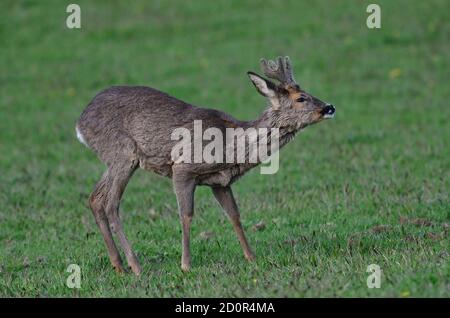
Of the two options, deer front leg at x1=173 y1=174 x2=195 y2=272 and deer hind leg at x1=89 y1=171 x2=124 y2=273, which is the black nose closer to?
deer front leg at x1=173 y1=174 x2=195 y2=272

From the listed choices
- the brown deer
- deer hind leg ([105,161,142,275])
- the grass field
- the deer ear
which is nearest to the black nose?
the brown deer

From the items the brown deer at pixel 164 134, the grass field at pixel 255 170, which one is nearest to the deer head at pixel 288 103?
the brown deer at pixel 164 134

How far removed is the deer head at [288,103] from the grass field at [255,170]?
1.16m

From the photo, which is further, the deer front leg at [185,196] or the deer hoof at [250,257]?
the deer front leg at [185,196]

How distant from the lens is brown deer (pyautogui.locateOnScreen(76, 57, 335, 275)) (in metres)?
8.56

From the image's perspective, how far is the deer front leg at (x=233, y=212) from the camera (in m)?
8.62

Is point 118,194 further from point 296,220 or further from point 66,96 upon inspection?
point 66,96

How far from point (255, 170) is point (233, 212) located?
422 centimetres

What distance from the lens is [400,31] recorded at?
806 inches

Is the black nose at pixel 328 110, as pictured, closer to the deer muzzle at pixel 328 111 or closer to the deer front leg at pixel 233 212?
the deer muzzle at pixel 328 111

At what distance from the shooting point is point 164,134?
28.9 ft

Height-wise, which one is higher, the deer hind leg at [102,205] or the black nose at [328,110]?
the black nose at [328,110]
